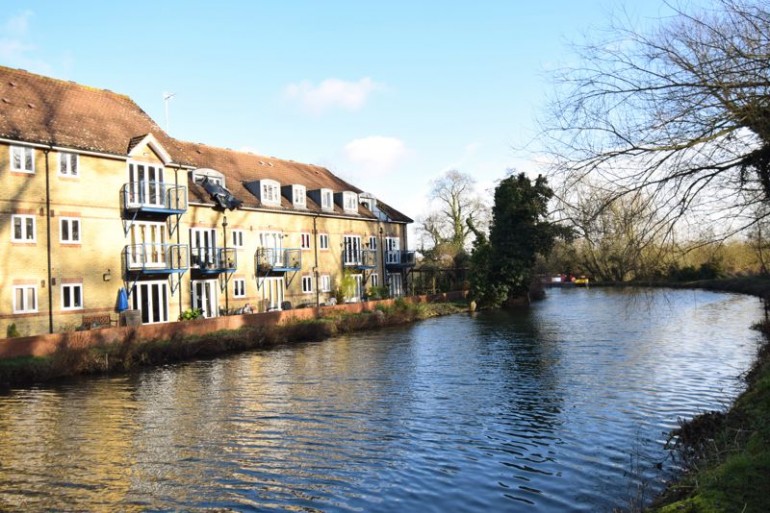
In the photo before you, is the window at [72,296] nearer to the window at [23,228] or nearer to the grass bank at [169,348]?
the window at [23,228]

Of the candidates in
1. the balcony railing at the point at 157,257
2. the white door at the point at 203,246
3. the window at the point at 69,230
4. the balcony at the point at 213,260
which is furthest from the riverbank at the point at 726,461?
the white door at the point at 203,246

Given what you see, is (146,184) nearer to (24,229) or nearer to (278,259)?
(24,229)

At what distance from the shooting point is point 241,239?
3045 centimetres

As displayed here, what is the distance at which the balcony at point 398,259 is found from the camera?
41.9 metres

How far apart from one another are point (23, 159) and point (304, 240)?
15.9m

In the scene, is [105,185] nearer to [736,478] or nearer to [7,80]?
[7,80]

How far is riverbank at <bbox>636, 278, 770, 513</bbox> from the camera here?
15.9ft

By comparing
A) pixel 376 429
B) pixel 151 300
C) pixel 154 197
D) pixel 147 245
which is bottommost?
pixel 376 429

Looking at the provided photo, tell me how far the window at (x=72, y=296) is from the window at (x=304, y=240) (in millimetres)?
13593

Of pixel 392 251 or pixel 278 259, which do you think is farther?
pixel 392 251

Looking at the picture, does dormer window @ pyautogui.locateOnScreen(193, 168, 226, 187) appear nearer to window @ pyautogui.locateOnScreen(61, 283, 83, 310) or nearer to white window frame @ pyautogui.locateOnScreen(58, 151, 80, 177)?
white window frame @ pyautogui.locateOnScreen(58, 151, 80, 177)

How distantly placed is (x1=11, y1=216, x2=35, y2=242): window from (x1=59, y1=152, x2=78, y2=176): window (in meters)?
2.06

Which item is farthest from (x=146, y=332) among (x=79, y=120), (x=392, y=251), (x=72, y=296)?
(x=392, y=251)

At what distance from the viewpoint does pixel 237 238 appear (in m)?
30.2
